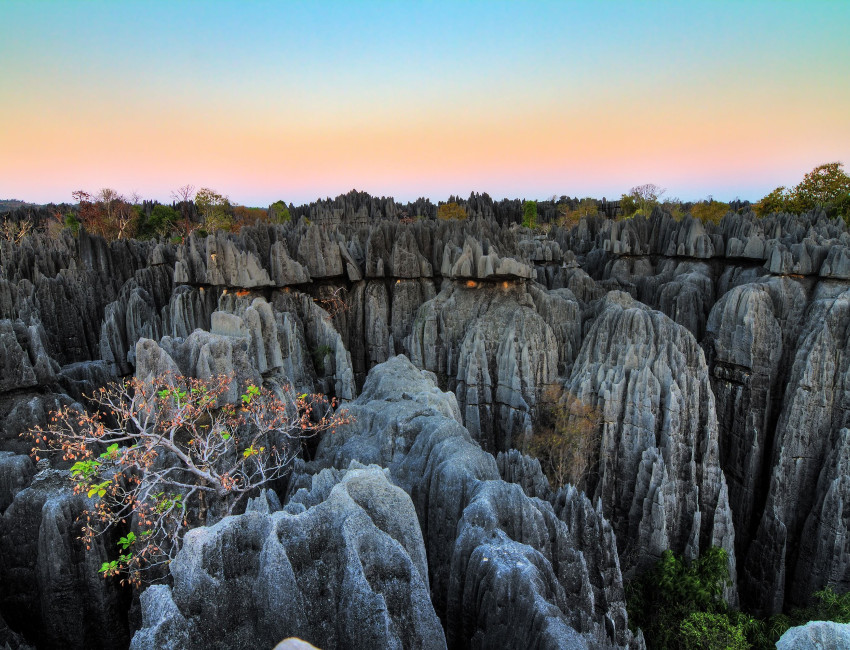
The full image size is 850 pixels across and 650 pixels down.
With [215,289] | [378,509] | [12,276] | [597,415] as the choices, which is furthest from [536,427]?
[12,276]

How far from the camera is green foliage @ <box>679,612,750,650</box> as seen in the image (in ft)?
42.6

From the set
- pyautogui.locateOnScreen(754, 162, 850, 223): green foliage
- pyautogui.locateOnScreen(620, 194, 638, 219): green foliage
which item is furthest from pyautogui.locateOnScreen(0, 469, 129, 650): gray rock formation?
pyautogui.locateOnScreen(620, 194, 638, 219): green foliage

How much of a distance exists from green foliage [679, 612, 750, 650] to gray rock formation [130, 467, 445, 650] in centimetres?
1074

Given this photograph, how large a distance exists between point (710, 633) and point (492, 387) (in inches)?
459

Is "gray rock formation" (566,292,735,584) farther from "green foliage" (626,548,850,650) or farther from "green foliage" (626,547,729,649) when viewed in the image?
"green foliage" (626,548,850,650)

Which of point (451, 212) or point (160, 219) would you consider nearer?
point (160, 219)

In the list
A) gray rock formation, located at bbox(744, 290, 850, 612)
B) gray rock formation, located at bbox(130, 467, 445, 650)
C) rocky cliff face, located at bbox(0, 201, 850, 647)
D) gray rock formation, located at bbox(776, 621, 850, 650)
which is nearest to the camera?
gray rock formation, located at bbox(776, 621, 850, 650)

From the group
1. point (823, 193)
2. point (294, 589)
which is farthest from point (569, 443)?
point (823, 193)

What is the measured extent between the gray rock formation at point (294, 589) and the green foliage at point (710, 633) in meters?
10.7

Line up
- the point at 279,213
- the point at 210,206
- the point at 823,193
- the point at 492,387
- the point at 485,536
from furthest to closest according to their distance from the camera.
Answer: the point at 279,213, the point at 210,206, the point at 823,193, the point at 492,387, the point at 485,536

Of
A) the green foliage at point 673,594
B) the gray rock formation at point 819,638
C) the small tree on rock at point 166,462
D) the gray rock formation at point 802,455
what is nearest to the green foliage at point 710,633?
the green foliage at point 673,594

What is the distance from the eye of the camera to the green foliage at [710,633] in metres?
13.0

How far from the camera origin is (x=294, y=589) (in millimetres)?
6320

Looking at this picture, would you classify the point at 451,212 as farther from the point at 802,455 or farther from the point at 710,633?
the point at 710,633
